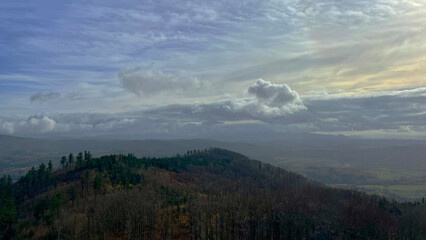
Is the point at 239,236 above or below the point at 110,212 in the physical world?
below

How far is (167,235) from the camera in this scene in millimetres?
117875

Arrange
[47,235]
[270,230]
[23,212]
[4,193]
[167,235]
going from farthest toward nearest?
[4,193], [23,212], [270,230], [167,235], [47,235]

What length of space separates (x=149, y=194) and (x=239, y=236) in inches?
2429

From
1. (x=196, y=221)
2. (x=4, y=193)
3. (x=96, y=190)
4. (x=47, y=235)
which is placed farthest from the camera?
(x=96, y=190)

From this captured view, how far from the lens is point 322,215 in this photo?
6624 inches

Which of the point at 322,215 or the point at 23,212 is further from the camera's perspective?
the point at 322,215

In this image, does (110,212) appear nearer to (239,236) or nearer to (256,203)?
(239,236)

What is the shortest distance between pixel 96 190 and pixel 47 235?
8296 cm

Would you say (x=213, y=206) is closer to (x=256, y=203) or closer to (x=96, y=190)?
(x=256, y=203)

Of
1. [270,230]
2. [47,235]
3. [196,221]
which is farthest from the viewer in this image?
[270,230]

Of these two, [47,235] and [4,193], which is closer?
[47,235]

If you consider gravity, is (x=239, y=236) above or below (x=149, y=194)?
below

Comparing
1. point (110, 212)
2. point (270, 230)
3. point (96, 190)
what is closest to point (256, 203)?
point (270, 230)

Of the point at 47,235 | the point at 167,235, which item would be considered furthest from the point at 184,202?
the point at 47,235
